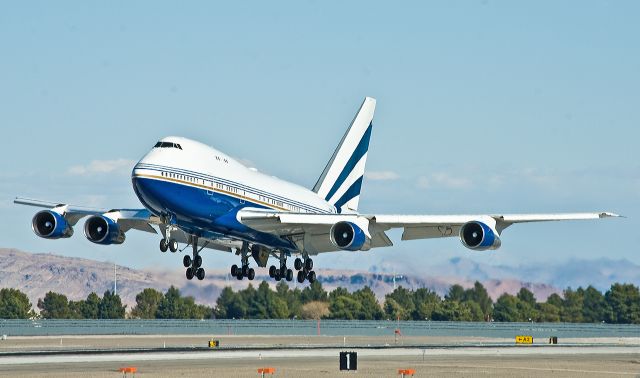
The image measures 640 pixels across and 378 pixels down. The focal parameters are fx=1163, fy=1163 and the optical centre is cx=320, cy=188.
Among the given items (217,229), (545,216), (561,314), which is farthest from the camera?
(561,314)

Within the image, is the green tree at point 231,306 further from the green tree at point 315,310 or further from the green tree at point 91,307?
the green tree at point 91,307

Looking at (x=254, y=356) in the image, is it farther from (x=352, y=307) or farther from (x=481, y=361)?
(x=352, y=307)

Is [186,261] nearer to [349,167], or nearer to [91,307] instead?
[349,167]

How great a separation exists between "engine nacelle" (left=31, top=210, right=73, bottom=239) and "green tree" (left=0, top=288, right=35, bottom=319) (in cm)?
9620

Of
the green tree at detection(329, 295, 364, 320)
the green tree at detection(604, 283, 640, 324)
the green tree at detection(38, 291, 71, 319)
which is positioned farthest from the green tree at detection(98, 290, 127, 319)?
the green tree at detection(604, 283, 640, 324)

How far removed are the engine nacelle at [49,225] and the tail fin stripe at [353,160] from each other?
2231cm

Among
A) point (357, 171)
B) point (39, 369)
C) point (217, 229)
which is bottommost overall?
point (39, 369)

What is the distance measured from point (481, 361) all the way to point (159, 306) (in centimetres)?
12149

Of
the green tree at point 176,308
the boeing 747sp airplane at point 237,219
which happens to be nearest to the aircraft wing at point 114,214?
the boeing 747sp airplane at point 237,219

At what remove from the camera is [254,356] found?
2901 inches

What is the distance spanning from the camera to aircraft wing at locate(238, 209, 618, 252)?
3039 inches

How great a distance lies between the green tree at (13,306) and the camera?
177m

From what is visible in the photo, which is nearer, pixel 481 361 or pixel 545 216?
pixel 481 361

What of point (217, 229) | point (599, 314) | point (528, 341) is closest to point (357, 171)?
point (528, 341)
